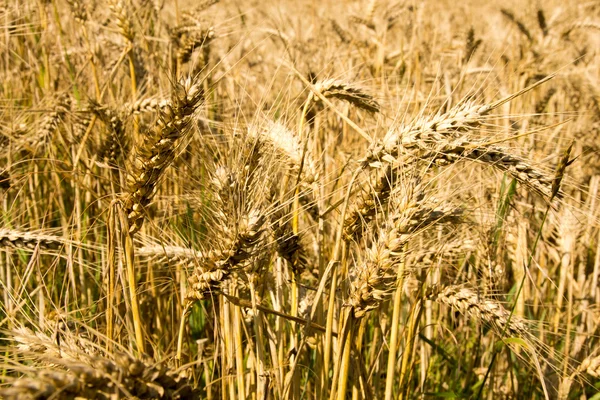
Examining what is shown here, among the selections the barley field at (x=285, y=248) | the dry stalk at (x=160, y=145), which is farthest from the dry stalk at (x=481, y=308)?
the dry stalk at (x=160, y=145)

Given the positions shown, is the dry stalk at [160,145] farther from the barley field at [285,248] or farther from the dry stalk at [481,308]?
the dry stalk at [481,308]

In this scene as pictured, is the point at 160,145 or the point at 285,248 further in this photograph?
the point at 285,248

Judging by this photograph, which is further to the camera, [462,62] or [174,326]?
[462,62]

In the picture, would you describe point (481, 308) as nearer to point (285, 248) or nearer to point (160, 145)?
point (285, 248)

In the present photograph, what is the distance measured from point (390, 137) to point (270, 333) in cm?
59

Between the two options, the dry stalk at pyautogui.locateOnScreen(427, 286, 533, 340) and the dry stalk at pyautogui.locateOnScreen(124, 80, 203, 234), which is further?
the dry stalk at pyautogui.locateOnScreen(427, 286, 533, 340)

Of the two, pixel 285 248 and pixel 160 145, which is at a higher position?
pixel 160 145

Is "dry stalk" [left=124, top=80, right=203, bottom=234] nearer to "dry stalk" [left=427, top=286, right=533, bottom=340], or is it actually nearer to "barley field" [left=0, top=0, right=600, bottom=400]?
"barley field" [left=0, top=0, right=600, bottom=400]

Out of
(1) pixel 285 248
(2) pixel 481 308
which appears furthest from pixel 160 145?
(2) pixel 481 308

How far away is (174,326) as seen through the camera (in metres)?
2.02

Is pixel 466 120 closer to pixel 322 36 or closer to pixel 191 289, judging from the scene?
pixel 191 289

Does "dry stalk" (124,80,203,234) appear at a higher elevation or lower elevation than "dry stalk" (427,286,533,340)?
higher

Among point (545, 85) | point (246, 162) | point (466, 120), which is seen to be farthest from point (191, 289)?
point (545, 85)

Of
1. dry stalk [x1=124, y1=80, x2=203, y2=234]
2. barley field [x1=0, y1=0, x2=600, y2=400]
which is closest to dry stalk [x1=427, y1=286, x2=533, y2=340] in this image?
barley field [x1=0, y1=0, x2=600, y2=400]
